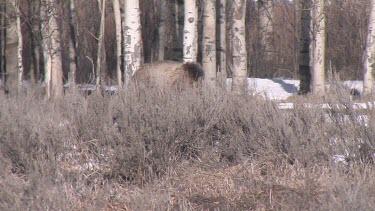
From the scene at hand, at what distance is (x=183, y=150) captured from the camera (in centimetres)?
738

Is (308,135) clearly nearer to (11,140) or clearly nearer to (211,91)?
(211,91)

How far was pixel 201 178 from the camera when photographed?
6.79 m

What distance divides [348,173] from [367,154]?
1.88ft

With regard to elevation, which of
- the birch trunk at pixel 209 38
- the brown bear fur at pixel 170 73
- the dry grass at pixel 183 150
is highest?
the birch trunk at pixel 209 38

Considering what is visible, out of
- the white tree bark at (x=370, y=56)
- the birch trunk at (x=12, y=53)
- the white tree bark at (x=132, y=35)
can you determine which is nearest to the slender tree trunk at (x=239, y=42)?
the white tree bark at (x=132, y=35)

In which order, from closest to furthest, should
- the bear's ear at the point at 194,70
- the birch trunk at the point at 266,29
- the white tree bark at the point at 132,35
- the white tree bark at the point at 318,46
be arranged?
the bear's ear at the point at 194,70 < the white tree bark at the point at 132,35 < the white tree bark at the point at 318,46 < the birch trunk at the point at 266,29

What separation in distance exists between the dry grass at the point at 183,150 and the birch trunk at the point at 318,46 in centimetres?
779

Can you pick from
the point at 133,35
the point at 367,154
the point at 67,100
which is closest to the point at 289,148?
the point at 367,154

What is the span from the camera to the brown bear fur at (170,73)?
1032 cm

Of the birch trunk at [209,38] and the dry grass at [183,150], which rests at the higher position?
the birch trunk at [209,38]

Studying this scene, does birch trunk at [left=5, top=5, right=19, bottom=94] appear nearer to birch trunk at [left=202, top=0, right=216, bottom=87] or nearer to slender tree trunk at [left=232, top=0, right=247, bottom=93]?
birch trunk at [left=202, top=0, right=216, bottom=87]

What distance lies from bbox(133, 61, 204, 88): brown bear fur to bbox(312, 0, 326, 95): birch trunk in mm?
5339

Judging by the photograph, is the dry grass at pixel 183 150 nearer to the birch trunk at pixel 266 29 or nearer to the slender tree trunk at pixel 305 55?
the slender tree trunk at pixel 305 55

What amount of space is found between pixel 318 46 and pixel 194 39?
4.31 metres
